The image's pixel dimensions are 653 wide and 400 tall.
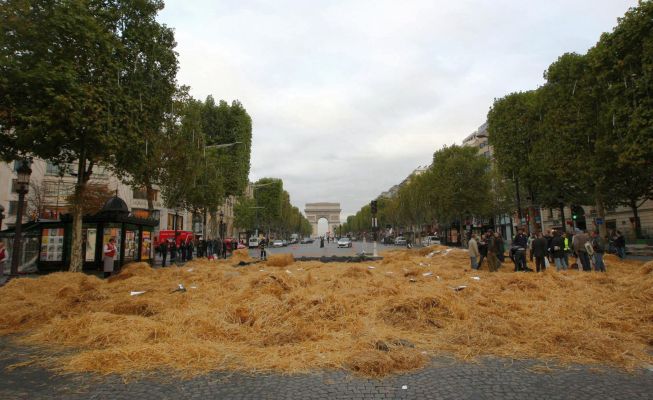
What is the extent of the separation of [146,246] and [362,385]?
2136cm

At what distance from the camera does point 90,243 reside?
2070 centimetres

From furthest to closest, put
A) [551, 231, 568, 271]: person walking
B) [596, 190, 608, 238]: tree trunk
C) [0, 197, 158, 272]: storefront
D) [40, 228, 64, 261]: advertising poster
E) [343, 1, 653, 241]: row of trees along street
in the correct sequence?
[596, 190, 608, 238]: tree trunk < [343, 1, 653, 241]: row of trees along street < [40, 228, 64, 261]: advertising poster < [0, 197, 158, 272]: storefront < [551, 231, 568, 271]: person walking

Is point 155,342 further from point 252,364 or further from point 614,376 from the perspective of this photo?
point 614,376

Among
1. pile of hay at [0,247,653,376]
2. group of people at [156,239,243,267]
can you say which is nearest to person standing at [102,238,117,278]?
pile of hay at [0,247,653,376]

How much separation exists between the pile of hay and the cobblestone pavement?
0.32 m

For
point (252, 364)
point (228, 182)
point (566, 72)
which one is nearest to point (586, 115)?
point (566, 72)

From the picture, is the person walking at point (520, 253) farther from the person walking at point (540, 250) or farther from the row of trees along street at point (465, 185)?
the row of trees along street at point (465, 185)

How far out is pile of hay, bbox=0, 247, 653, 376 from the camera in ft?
19.3

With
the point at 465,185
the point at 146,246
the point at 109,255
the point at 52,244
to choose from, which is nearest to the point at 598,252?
the point at 109,255

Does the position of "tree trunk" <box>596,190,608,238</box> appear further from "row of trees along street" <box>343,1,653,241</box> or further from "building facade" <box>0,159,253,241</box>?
"building facade" <box>0,159,253,241</box>

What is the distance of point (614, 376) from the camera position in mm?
5156

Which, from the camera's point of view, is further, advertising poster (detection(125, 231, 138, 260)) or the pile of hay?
advertising poster (detection(125, 231, 138, 260))

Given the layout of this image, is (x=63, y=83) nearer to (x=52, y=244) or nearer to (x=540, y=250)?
(x=52, y=244)

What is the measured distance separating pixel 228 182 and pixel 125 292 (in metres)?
35.6
